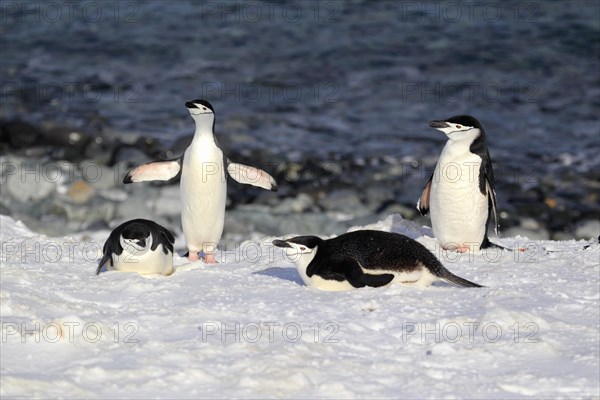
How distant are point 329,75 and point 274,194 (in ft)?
18.9

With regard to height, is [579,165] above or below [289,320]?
below

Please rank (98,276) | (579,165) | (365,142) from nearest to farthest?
(98,276) < (579,165) < (365,142)

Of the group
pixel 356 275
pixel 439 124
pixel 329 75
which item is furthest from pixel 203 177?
pixel 329 75

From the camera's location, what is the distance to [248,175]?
6863mm

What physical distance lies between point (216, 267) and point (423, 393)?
2.25 meters

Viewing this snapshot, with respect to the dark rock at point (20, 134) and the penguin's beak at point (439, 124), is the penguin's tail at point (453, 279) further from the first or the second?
the dark rock at point (20, 134)

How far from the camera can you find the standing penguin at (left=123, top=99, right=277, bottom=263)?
21.9 feet

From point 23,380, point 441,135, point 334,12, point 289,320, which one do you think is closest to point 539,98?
point 441,135

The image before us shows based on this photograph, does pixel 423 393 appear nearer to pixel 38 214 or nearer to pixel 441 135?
pixel 38 214

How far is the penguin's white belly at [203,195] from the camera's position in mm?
6680

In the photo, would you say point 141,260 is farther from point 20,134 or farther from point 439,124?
point 20,134

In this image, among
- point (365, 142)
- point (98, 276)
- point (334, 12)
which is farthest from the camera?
point (334, 12)

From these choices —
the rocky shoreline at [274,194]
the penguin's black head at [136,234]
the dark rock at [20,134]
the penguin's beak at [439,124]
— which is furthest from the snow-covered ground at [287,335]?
the dark rock at [20,134]

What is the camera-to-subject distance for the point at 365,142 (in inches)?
554
